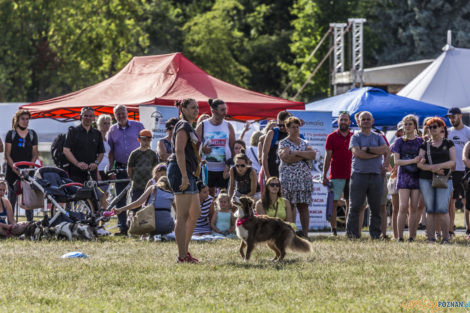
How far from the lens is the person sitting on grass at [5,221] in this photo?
1226cm

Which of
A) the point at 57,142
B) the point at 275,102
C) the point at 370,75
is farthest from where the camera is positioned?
the point at 370,75

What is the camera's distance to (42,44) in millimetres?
36281

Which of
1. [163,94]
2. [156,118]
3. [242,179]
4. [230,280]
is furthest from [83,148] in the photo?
[230,280]

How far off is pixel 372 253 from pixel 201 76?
749cm

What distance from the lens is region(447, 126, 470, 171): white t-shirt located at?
42.1 feet

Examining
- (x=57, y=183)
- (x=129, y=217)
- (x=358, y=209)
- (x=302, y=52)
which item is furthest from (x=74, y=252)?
(x=302, y=52)

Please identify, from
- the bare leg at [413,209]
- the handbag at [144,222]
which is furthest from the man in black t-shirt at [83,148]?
the bare leg at [413,209]

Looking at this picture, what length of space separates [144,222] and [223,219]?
1528mm

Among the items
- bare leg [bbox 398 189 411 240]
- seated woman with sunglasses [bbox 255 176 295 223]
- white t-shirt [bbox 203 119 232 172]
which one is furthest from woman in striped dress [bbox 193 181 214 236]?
bare leg [bbox 398 189 411 240]

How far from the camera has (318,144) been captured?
1417 cm

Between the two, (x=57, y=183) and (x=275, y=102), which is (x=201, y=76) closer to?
(x=275, y=102)

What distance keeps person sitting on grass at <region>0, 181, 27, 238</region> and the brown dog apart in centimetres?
447

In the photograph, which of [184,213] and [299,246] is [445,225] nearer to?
[299,246]

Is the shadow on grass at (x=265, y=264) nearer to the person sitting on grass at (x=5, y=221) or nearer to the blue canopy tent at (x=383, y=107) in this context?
the person sitting on grass at (x=5, y=221)
